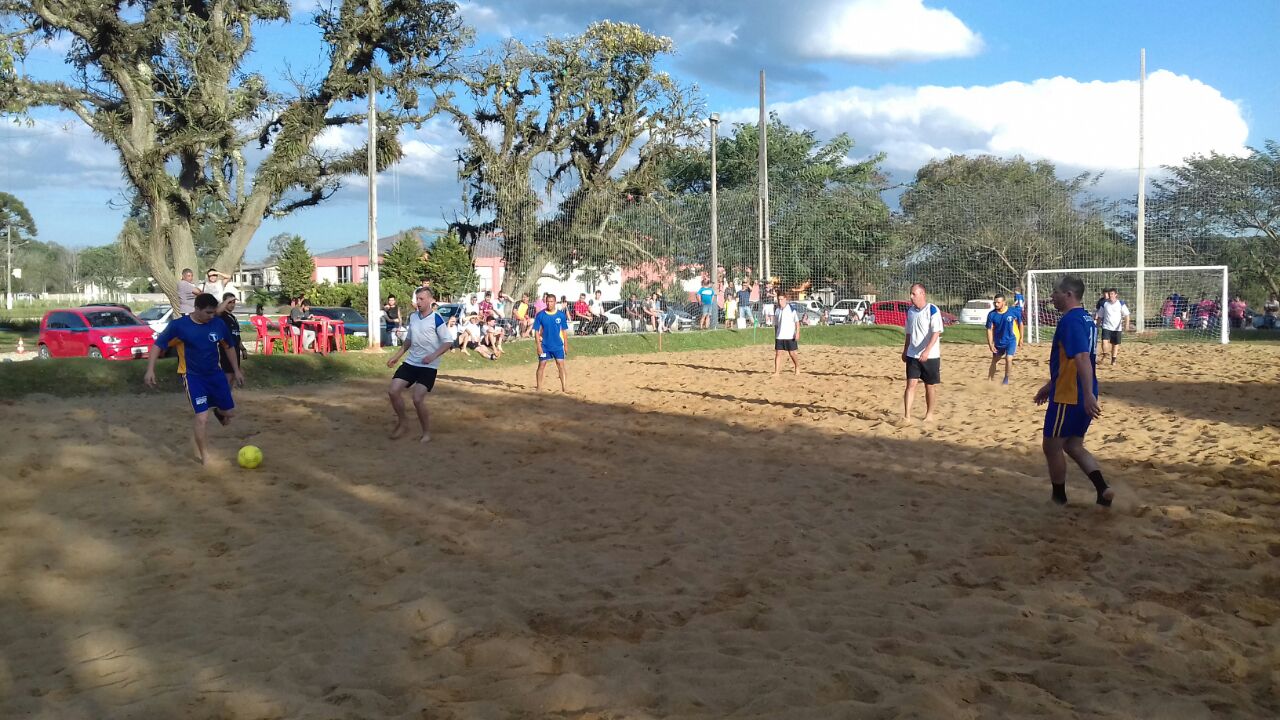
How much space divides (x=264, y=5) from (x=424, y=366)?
19.0 m

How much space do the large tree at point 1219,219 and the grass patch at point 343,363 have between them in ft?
19.3

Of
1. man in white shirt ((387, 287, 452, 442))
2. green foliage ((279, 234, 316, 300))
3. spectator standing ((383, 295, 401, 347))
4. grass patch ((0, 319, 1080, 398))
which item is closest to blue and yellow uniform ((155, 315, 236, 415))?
man in white shirt ((387, 287, 452, 442))

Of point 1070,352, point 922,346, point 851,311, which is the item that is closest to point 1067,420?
point 1070,352

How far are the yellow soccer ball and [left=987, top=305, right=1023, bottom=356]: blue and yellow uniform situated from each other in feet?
35.8

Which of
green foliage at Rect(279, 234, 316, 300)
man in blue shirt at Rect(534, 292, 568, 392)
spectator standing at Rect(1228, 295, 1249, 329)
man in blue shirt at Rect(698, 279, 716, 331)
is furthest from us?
green foliage at Rect(279, 234, 316, 300)

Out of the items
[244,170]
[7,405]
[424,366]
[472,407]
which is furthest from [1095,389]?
[244,170]

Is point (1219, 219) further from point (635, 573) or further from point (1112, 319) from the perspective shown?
point (635, 573)

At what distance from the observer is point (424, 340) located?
9.62 metres

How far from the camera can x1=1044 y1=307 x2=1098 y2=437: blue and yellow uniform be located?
622cm

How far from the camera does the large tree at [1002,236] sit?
25812 millimetres

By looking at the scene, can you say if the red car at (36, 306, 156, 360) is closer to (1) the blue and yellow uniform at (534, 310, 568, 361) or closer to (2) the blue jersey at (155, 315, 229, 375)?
(1) the blue and yellow uniform at (534, 310, 568, 361)

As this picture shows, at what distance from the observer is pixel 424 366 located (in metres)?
9.69

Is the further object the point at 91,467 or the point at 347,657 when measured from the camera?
the point at 91,467

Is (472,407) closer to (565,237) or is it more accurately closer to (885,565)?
(885,565)
